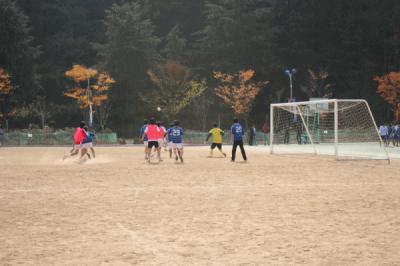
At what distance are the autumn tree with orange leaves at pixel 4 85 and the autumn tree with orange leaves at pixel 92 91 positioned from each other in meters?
5.55

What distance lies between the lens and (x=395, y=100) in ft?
188

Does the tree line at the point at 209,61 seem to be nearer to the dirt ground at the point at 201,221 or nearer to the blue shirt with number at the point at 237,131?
the blue shirt with number at the point at 237,131

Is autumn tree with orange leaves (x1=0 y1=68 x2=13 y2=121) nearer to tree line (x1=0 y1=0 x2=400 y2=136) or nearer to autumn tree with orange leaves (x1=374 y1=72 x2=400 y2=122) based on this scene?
tree line (x1=0 y1=0 x2=400 y2=136)

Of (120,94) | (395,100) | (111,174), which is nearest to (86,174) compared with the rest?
(111,174)

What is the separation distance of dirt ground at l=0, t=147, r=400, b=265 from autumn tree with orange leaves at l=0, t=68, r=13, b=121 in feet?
139

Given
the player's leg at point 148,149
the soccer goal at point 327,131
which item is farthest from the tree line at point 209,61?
the player's leg at point 148,149

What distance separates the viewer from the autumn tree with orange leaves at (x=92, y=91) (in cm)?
6014

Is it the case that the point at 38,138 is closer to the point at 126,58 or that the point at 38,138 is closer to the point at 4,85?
the point at 4,85

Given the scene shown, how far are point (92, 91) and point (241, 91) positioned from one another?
52.6 feet

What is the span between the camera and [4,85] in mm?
57406

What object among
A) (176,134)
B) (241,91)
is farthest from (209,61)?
(176,134)

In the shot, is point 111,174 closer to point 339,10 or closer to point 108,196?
point 108,196

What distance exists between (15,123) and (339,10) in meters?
38.5

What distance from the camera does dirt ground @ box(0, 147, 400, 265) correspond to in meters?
6.71
